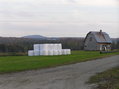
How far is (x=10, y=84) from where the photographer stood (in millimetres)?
12922

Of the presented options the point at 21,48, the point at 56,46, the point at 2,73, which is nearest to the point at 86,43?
the point at 21,48

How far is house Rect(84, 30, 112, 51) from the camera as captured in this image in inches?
2774

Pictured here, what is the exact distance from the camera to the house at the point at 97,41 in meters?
70.5

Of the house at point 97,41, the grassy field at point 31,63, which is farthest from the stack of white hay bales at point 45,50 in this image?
the house at point 97,41

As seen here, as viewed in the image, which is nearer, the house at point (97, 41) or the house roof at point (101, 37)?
the house at point (97, 41)

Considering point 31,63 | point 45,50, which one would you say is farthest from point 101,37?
point 31,63

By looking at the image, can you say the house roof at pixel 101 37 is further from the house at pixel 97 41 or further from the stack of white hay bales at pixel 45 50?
the stack of white hay bales at pixel 45 50

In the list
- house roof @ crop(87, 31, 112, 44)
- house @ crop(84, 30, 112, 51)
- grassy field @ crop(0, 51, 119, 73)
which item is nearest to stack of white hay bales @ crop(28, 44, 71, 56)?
grassy field @ crop(0, 51, 119, 73)

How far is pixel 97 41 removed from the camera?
70.1 meters

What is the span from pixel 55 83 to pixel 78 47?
218 feet

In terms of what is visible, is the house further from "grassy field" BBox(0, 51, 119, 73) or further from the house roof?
"grassy field" BBox(0, 51, 119, 73)

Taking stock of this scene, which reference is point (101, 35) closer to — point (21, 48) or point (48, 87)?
point (21, 48)

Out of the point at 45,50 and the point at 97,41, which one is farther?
the point at 97,41

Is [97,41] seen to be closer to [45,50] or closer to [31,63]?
[45,50]
